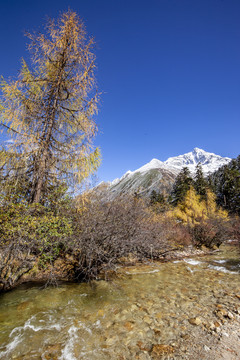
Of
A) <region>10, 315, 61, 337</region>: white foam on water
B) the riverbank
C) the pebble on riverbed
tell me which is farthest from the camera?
the riverbank

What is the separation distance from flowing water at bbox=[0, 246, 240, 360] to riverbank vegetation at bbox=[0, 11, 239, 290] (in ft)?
2.94

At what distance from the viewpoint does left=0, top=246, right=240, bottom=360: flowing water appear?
12.3 ft

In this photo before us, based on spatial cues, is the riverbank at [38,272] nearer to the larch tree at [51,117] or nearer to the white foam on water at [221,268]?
the larch tree at [51,117]

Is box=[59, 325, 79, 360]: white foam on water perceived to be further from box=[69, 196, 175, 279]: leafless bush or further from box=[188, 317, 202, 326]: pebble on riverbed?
box=[188, 317, 202, 326]: pebble on riverbed

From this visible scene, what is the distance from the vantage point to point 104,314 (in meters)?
4.97

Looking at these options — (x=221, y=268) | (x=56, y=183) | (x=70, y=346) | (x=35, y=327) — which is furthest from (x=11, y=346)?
(x=221, y=268)

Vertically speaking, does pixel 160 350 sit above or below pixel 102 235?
below

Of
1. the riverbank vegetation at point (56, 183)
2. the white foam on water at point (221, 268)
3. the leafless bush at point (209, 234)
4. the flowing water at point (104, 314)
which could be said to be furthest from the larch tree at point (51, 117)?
the leafless bush at point (209, 234)

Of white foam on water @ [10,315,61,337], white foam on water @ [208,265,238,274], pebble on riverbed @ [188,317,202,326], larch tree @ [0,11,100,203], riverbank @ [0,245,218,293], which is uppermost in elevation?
larch tree @ [0,11,100,203]

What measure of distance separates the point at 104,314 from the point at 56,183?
5623 mm

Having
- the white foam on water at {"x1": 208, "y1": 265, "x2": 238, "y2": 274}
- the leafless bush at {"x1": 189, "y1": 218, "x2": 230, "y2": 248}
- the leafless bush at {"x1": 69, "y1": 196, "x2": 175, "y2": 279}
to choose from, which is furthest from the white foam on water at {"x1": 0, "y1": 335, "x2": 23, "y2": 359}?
the leafless bush at {"x1": 189, "y1": 218, "x2": 230, "y2": 248}

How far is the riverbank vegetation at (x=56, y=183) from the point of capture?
21.0 ft

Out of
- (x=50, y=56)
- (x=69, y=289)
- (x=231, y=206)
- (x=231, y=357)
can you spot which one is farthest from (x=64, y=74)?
(x=231, y=206)

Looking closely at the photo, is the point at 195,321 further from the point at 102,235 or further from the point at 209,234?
the point at 209,234
